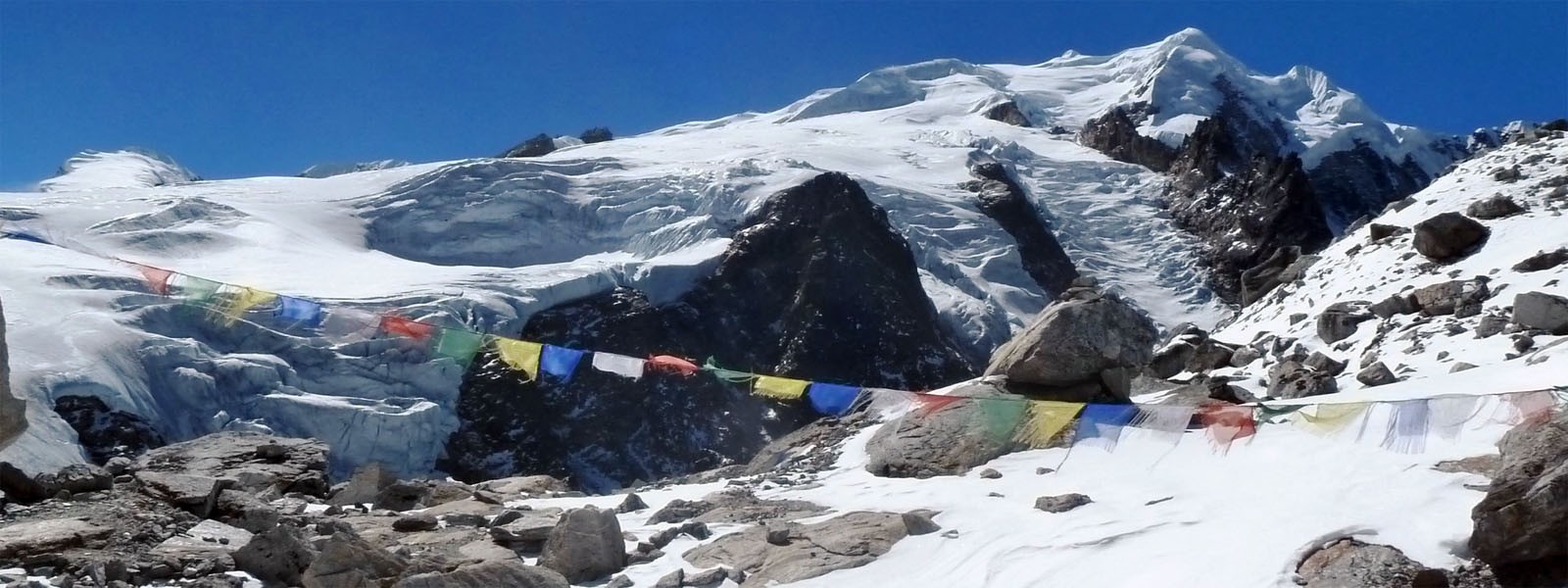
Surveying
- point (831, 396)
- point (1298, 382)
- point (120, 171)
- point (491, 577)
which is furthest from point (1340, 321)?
point (120, 171)

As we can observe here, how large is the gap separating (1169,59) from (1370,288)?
99.9m

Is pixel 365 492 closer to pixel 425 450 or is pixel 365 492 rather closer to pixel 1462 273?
pixel 1462 273

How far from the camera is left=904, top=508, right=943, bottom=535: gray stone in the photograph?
31.0 ft

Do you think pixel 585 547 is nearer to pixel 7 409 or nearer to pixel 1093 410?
pixel 7 409

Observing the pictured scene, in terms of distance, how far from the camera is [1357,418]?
9719 millimetres

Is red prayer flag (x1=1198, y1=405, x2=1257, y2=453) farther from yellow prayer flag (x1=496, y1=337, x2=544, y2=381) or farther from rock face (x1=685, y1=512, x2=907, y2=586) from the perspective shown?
yellow prayer flag (x1=496, y1=337, x2=544, y2=381)

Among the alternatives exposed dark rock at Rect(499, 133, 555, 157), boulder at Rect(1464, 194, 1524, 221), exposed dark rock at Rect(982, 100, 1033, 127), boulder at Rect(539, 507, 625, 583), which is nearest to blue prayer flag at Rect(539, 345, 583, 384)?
boulder at Rect(539, 507, 625, 583)

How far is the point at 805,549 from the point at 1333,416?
178 inches

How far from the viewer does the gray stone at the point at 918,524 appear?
9438mm

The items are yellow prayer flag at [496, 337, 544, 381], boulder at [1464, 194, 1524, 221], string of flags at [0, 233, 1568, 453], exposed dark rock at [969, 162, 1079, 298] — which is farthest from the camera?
exposed dark rock at [969, 162, 1079, 298]

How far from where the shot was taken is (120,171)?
87.1 m

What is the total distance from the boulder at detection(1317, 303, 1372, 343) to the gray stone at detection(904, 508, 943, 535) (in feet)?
34.3

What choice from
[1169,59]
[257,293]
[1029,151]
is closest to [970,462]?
[257,293]

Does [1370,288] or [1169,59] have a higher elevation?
[1169,59]
